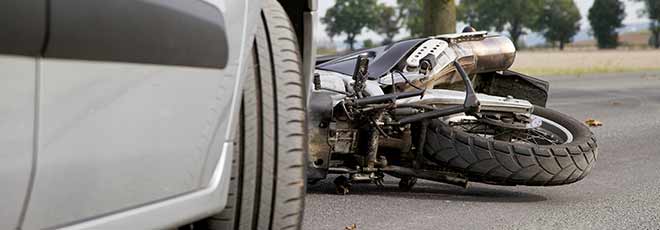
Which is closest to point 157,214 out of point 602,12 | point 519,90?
point 519,90

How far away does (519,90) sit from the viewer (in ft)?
22.3

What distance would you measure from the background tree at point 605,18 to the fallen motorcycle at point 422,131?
129 meters

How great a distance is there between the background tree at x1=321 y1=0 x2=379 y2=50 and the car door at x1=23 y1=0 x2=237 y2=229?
96978 millimetres

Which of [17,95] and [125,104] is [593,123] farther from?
[17,95]

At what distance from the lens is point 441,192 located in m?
6.37

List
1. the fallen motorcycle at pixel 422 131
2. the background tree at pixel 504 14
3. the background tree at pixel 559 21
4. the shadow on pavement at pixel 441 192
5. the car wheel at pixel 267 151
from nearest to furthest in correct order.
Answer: the car wheel at pixel 267 151 < the fallen motorcycle at pixel 422 131 < the shadow on pavement at pixel 441 192 < the background tree at pixel 504 14 < the background tree at pixel 559 21

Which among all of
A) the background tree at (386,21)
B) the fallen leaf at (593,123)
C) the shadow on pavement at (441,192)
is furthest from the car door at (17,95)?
the background tree at (386,21)

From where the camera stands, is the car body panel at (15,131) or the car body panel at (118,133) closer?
the car body panel at (15,131)

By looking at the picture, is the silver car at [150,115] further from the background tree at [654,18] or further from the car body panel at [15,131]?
the background tree at [654,18]

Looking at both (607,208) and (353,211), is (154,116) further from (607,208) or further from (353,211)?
(607,208)

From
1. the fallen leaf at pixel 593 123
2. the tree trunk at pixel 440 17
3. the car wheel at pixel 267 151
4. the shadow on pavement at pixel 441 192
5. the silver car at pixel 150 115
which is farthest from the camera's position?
the tree trunk at pixel 440 17

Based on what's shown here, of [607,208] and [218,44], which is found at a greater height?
[218,44]

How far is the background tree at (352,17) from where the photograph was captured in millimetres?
103625

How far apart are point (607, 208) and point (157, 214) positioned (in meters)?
3.60
